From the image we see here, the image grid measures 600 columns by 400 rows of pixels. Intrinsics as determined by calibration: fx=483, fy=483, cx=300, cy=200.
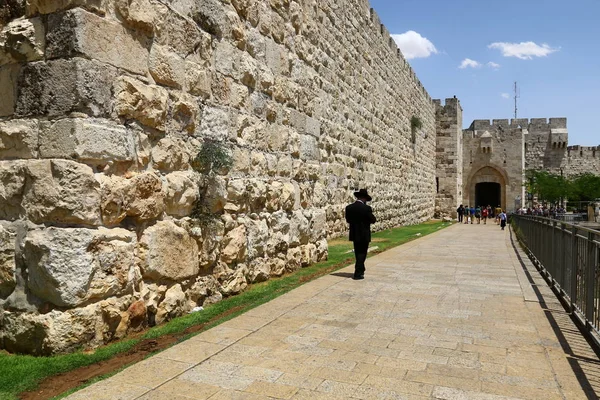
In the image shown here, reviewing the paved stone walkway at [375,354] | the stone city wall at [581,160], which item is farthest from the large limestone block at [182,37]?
the stone city wall at [581,160]

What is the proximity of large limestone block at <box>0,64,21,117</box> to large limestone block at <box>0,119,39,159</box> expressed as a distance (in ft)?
0.38

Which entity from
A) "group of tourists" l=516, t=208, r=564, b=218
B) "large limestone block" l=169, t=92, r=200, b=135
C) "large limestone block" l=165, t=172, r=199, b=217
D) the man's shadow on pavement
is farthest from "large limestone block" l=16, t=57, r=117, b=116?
"group of tourists" l=516, t=208, r=564, b=218

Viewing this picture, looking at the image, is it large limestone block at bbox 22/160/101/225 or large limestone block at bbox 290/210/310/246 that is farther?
large limestone block at bbox 290/210/310/246

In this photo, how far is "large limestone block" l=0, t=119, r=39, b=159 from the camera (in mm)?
3621

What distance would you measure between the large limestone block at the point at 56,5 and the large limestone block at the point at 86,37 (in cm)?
6

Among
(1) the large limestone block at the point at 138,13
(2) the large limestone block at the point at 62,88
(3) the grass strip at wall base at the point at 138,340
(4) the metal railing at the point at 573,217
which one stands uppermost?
(1) the large limestone block at the point at 138,13

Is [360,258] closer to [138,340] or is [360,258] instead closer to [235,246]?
[235,246]

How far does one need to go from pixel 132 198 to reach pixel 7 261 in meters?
1.02

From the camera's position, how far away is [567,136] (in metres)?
42.2

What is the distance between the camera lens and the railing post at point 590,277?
14.7 feet

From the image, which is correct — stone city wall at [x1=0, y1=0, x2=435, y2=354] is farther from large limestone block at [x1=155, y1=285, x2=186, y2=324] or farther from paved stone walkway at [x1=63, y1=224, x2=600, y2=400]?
paved stone walkway at [x1=63, y1=224, x2=600, y2=400]

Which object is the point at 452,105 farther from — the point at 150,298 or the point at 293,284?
the point at 150,298

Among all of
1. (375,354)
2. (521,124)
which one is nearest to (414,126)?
(375,354)

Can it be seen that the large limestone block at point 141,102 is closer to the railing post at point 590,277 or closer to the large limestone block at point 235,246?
the large limestone block at point 235,246
